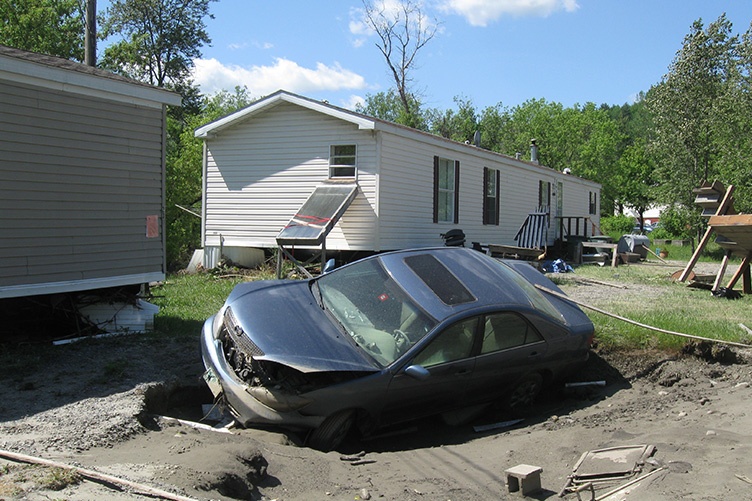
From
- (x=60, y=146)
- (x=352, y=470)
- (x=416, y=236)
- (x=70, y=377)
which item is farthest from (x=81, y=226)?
(x=416, y=236)

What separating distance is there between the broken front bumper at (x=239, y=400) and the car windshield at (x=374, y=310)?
810 mm

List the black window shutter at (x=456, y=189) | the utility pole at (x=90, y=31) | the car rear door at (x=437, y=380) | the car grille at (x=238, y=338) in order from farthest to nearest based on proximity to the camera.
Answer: the black window shutter at (x=456, y=189) < the utility pole at (x=90, y=31) < the car rear door at (x=437, y=380) < the car grille at (x=238, y=338)

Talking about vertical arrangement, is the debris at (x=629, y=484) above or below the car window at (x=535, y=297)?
below

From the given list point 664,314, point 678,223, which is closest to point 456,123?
point 678,223

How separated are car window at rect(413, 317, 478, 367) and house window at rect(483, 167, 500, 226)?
13402 millimetres

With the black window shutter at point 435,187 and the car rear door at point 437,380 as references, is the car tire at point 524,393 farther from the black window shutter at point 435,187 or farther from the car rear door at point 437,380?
the black window shutter at point 435,187

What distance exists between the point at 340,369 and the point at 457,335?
3.98 feet

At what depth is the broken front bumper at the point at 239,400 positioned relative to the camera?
478 centimetres

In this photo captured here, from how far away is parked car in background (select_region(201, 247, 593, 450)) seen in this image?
15.9ft

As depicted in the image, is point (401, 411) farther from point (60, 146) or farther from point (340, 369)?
point (60, 146)

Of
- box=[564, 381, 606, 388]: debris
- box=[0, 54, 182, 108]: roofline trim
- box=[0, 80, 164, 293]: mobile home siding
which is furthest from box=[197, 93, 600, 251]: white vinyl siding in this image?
box=[564, 381, 606, 388]: debris

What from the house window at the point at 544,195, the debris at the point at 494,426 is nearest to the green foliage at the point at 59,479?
the debris at the point at 494,426

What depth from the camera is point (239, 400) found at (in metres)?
4.92

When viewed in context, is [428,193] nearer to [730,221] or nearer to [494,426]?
[730,221]
